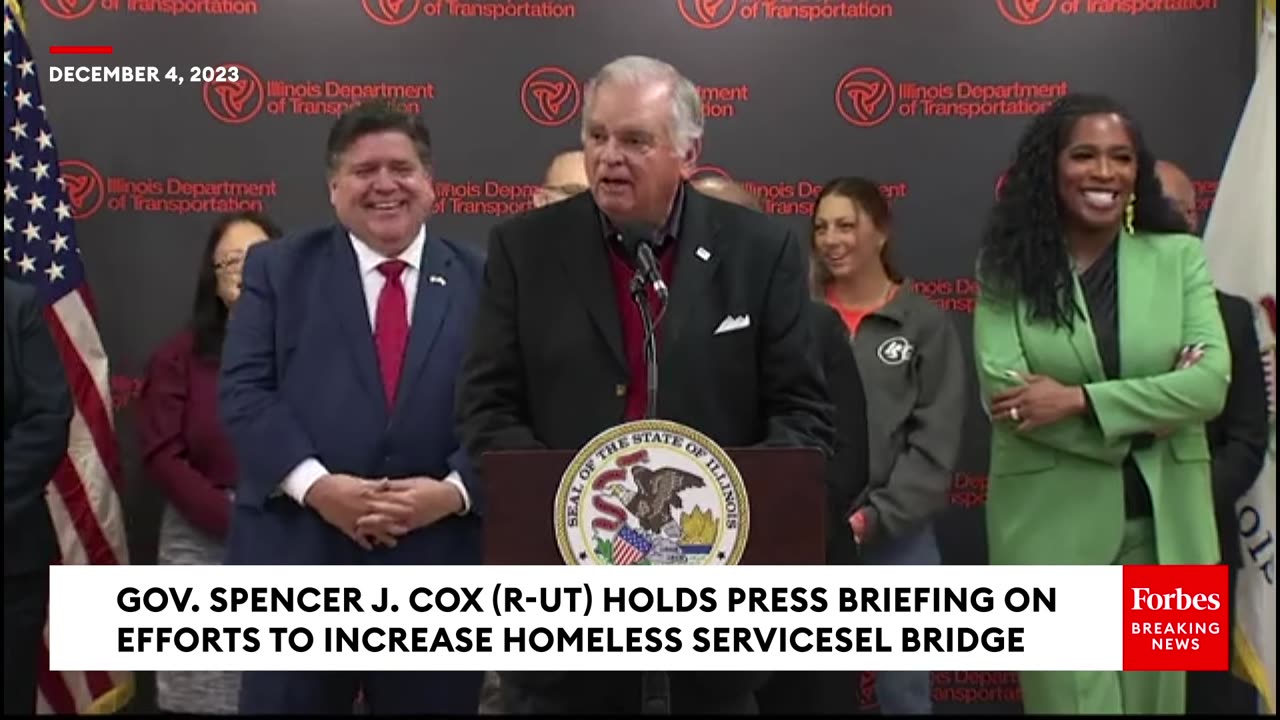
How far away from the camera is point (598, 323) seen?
312 cm

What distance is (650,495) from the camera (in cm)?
304

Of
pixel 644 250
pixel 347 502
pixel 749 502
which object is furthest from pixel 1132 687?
pixel 347 502

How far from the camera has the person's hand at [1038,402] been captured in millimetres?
3186

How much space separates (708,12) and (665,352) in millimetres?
957

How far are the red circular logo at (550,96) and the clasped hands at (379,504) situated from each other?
987 mm

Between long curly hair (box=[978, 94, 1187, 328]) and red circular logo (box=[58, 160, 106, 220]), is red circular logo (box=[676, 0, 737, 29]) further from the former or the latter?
red circular logo (box=[58, 160, 106, 220])

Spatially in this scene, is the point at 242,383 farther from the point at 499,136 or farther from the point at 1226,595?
the point at 1226,595

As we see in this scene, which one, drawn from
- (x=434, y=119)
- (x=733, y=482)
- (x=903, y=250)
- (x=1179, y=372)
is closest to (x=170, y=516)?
(x=434, y=119)

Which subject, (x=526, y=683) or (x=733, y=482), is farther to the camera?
(x=526, y=683)

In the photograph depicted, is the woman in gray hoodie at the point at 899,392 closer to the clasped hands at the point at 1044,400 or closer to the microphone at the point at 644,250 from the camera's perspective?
the clasped hands at the point at 1044,400

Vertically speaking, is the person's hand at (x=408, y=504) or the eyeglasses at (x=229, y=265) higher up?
the eyeglasses at (x=229, y=265)

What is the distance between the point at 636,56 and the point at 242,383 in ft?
4.22

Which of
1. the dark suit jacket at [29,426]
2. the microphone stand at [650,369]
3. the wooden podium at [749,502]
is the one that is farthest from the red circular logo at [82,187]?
the microphone stand at [650,369]

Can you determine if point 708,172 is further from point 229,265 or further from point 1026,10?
point 229,265
